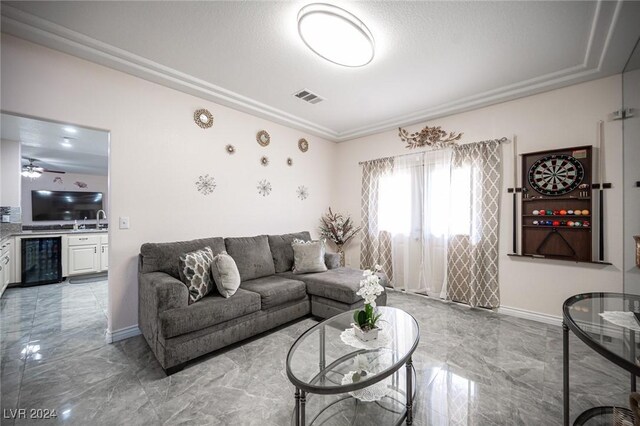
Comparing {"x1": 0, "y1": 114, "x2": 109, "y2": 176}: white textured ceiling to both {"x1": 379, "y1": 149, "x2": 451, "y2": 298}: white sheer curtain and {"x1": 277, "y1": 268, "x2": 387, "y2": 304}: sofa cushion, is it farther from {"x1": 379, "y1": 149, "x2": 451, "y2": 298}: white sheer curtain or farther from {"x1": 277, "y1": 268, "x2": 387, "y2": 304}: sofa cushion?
{"x1": 379, "y1": 149, "x2": 451, "y2": 298}: white sheer curtain

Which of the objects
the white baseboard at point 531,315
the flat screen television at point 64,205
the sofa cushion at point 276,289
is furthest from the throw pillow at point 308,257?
the flat screen television at point 64,205

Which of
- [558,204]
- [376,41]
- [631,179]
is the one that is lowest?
[558,204]

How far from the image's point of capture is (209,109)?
335 cm

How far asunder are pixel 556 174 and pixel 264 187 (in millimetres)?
3736

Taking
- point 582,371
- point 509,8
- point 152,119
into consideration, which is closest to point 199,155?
point 152,119

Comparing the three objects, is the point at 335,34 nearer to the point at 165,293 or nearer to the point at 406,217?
the point at 165,293

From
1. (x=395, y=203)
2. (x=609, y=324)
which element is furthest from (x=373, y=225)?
(x=609, y=324)

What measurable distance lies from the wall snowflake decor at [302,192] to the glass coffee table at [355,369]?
2.86m

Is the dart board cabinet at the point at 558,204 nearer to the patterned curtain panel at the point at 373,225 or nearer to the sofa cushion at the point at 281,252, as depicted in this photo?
the patterned curtain panel at the point at 373,225

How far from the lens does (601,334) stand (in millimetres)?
1264

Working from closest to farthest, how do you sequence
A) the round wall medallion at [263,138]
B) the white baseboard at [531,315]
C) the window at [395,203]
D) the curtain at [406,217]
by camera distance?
1. the white baseboard at [531,315]
2. the round wall medallion at [263,138]
3. the curtain at [406,217]
4. the window at [395,203]

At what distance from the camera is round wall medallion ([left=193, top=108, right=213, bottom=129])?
324cm

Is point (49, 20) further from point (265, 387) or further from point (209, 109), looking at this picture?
A: point (265, 387)

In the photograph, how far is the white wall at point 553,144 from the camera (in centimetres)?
270
